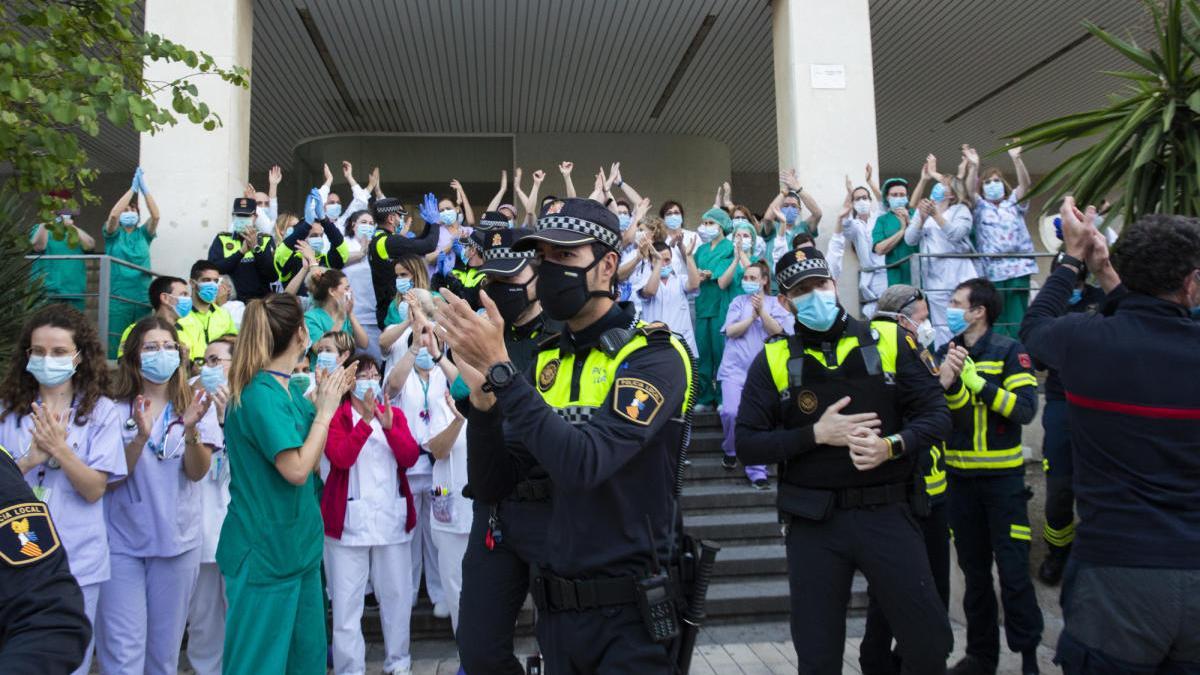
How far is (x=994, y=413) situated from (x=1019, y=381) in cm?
26

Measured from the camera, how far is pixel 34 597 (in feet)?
5.71

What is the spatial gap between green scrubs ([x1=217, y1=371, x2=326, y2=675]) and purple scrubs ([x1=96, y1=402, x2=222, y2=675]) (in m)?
0.95

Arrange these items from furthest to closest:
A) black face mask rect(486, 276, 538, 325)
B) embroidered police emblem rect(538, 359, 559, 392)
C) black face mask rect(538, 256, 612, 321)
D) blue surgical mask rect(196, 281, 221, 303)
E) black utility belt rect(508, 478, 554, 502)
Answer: blue surgical mask rect(196, 281, 221, 303)
black face mask rect(486, 276, 538, 325)
black utility belt rect(508, 478, 554, 502)
embroidered police emblem rect(538, 359, 559, 392)
black face mask rect(538, 256, 612, 321)

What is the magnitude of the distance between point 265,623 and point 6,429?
170 centimetres

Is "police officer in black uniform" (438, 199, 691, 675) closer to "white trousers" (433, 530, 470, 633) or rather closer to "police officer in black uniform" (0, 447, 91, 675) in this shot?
"police officer in black uniform" (0, 447, 91, 675)

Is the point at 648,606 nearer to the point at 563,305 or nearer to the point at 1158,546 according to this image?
the point at 563,305

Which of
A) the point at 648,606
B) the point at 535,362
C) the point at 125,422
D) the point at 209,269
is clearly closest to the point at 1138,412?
the point at 648,606

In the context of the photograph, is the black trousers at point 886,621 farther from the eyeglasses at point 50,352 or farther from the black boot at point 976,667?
the eyeglasses at point 50,352

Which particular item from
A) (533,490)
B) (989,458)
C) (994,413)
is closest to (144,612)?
(533,490)

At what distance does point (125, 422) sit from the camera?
448cm

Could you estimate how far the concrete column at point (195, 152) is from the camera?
9500 mm

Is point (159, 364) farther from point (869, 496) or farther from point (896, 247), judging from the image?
point (896, 247)

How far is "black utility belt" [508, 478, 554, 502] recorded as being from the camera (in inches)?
129

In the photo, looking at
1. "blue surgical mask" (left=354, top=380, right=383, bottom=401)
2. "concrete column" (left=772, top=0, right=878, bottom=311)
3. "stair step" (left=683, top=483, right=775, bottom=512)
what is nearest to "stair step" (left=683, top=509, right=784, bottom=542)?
"stair step" (left=683, top=483, right=775, bottom=512)
